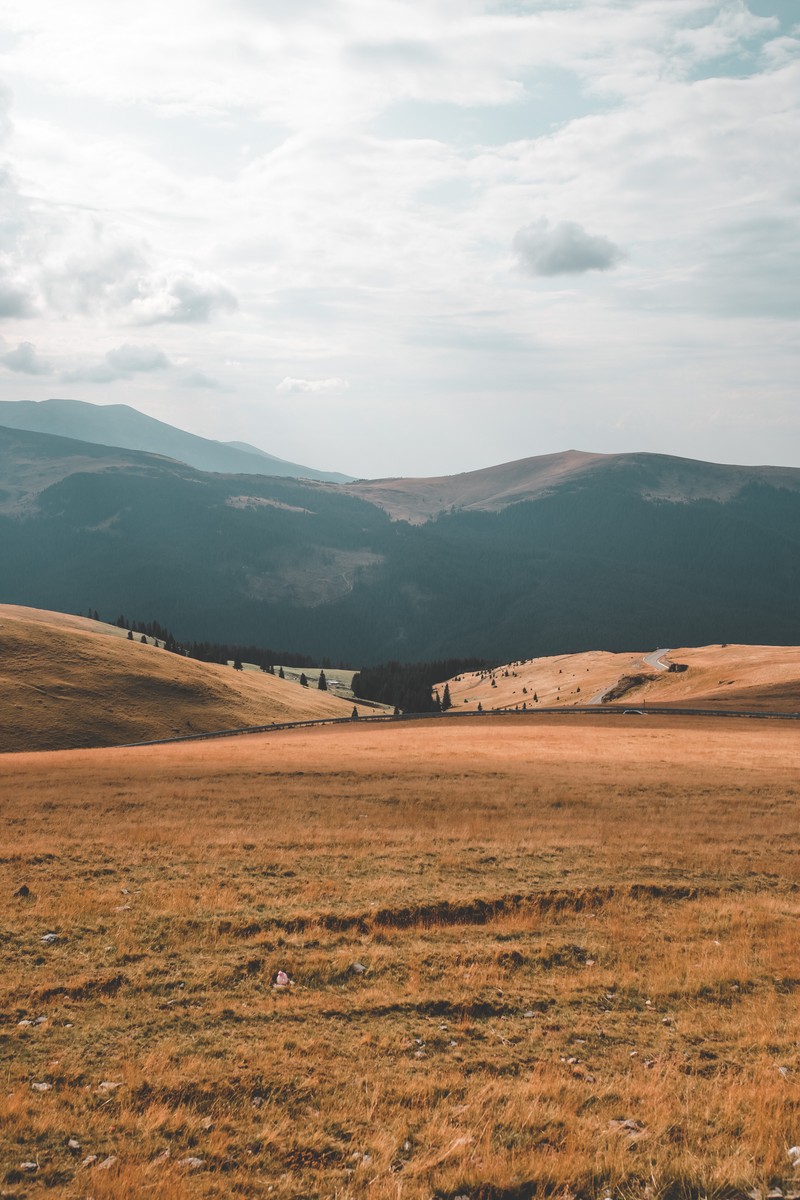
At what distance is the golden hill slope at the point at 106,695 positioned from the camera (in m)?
106

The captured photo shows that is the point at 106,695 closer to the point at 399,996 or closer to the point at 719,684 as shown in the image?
the point at 719,684

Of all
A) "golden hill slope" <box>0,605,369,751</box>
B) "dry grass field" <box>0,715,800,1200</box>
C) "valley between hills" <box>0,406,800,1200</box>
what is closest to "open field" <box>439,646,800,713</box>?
"golden hill slope" <box>0,605,369,751</box>

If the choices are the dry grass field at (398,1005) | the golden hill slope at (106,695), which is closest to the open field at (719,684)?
the golden hill slope at (106,695)

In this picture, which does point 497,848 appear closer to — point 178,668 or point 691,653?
point 178,668

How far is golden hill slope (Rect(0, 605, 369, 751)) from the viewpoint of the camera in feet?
347

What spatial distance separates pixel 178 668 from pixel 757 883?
436 ft

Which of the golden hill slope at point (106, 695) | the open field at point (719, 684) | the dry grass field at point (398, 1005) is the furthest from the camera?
the golden hill slope at point (106, 695)

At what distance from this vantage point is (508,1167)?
367 inches

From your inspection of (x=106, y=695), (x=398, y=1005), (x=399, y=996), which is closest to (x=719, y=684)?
(x=106, y=695)

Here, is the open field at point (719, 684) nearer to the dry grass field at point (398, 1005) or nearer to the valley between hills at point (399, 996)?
the valley between hills at point (399, 996)

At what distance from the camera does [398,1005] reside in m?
13.8

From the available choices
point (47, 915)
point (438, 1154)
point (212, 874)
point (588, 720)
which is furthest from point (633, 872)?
point (588, 720)

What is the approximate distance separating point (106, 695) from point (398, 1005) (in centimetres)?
11779

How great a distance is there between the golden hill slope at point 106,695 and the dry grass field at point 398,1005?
84.5 m
